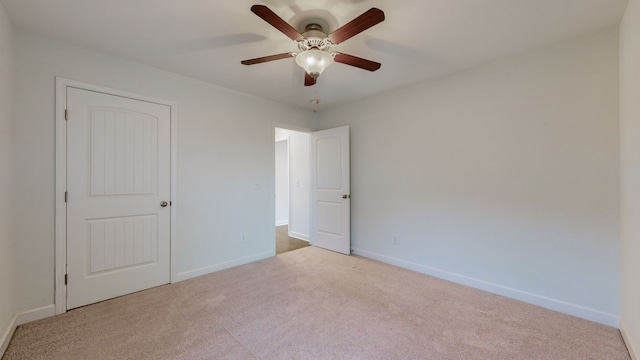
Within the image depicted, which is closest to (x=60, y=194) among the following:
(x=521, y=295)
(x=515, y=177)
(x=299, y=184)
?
(x=299, y=184)

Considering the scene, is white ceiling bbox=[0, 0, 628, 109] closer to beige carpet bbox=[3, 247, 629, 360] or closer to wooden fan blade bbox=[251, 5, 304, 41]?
wooden fan blade bbox=[251, 5, 304, 41]

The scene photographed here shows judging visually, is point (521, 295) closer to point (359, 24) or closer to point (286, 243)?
point (359, 24)

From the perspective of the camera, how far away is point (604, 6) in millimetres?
1859

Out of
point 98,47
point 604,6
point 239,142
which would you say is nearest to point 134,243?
point 239,142

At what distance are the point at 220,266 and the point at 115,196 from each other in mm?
1443

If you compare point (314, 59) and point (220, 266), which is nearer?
point (314, 59)

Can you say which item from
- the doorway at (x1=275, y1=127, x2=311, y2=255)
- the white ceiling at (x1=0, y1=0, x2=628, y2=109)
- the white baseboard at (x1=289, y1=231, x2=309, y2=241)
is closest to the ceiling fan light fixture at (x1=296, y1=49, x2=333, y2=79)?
the white ceiling at (x1=0, y1=0, x2=628, y2=109)

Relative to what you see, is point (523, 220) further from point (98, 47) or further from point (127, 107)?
point (98, 47)

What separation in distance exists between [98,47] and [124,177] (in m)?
1.24

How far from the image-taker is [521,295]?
2553 mm

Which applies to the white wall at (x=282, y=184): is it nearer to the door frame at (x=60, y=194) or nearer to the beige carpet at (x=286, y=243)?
the beige carpet at (x=286, y=243)

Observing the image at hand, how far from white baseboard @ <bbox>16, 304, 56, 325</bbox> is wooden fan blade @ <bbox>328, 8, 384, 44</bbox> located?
128 inches

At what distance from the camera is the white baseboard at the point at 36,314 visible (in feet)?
6.98

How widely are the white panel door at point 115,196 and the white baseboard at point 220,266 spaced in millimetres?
170
